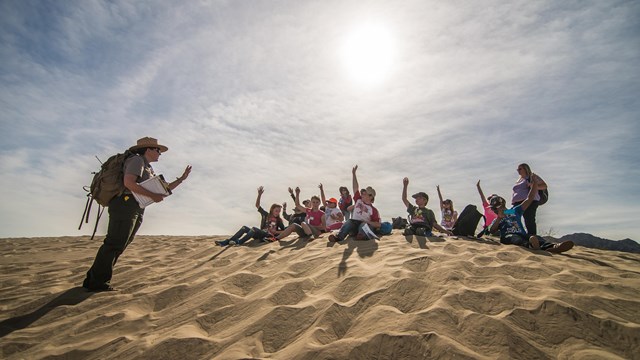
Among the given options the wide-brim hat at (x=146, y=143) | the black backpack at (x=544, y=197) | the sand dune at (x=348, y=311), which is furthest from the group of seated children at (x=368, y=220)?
the wide-brim hat at (x=146, y=143)

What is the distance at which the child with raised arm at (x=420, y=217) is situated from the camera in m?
6.69

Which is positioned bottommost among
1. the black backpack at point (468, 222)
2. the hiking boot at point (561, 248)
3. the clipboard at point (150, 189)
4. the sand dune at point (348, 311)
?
the sand dune at point (348, 311)

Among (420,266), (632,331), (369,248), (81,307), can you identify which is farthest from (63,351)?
(632,331)

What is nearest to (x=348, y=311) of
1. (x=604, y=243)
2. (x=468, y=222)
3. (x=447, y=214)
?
(x=468, y=222)

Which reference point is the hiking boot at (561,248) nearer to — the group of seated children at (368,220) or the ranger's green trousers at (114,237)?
the group of seated children at (368,220)

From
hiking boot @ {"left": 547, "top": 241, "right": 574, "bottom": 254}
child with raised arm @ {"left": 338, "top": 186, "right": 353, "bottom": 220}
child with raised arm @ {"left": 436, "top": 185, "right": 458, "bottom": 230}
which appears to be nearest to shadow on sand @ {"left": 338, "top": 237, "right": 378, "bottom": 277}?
hiking boot @ {"left": 547, "top": 241, "right": 574, "bottom": 254}

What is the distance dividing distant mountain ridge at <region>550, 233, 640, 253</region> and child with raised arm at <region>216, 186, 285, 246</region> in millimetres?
11523

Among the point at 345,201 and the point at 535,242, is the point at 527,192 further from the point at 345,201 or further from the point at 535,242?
the point at 345,201

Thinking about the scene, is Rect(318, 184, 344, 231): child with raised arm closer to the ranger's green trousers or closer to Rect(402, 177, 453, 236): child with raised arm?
Rect(402, 177, 453, 236): child with raised arm

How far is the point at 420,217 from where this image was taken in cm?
704

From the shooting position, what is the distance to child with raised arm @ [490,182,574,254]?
4.97m

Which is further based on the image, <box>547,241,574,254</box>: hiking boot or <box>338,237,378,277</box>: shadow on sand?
<box>547,241,574,254</box>: hiking boot

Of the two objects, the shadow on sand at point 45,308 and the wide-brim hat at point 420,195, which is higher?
the wide-brim hat at point 420,195

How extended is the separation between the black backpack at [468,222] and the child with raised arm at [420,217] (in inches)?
9.4
